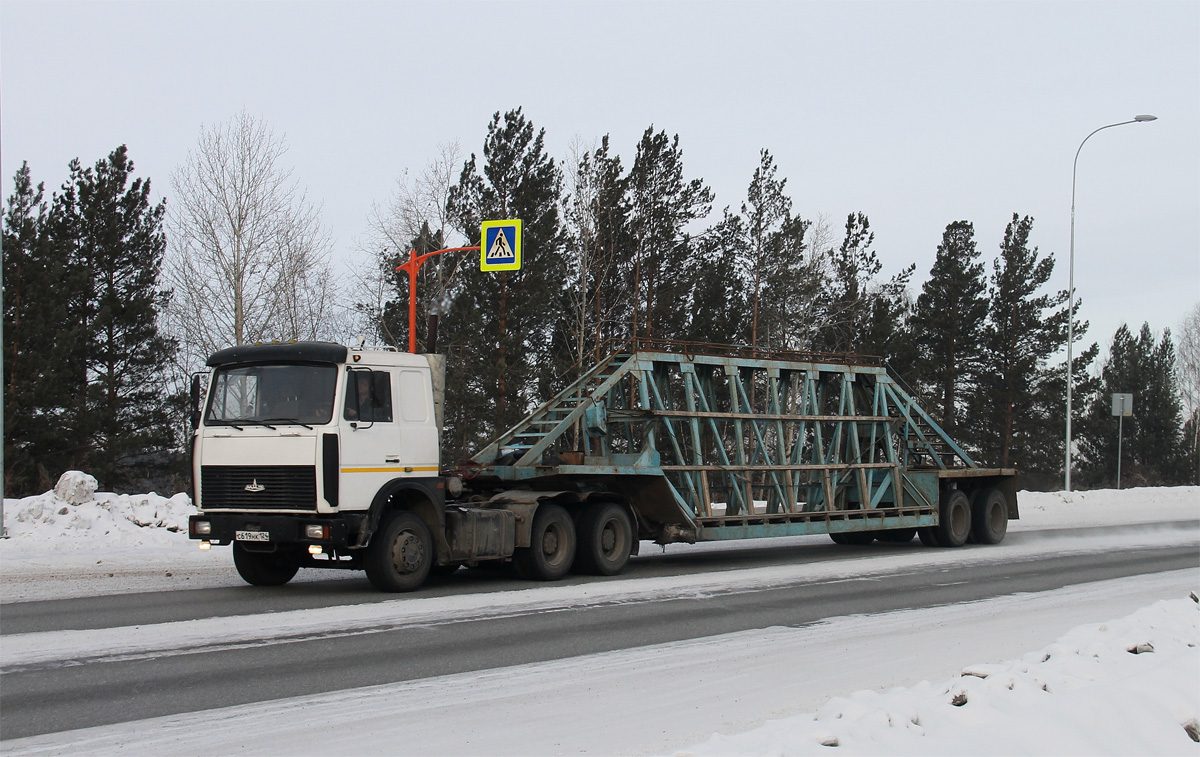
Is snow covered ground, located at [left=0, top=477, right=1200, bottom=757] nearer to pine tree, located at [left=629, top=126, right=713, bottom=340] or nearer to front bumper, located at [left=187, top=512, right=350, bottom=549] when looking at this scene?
front bumper, located at [left=187, top=512, right=350, bottom=549]

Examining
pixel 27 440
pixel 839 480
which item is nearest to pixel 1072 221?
pixel 839 480

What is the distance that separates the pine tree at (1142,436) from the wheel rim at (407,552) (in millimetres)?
51018

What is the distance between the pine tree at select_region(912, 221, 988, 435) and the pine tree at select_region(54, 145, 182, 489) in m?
33.3

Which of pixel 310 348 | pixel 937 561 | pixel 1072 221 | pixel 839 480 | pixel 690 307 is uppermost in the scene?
pixel 1072 221

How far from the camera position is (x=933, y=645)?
9914 millimetres

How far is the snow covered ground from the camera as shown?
630cm

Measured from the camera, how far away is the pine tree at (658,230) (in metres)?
38.7

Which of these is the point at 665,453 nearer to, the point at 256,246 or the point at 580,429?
the point at 580,429

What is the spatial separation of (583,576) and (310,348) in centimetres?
517

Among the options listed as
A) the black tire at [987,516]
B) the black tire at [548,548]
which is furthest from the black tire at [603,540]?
the black tire at [987,516]

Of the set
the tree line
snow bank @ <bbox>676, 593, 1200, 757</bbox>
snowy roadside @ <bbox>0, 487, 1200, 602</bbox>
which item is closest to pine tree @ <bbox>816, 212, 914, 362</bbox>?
the tree line

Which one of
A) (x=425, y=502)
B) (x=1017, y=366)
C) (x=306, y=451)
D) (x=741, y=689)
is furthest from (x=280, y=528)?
(x=1017, y=366)

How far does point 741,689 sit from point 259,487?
21.2 feet

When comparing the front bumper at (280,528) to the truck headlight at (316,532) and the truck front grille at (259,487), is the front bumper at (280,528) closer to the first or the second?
the truck headlight at (316,532)
